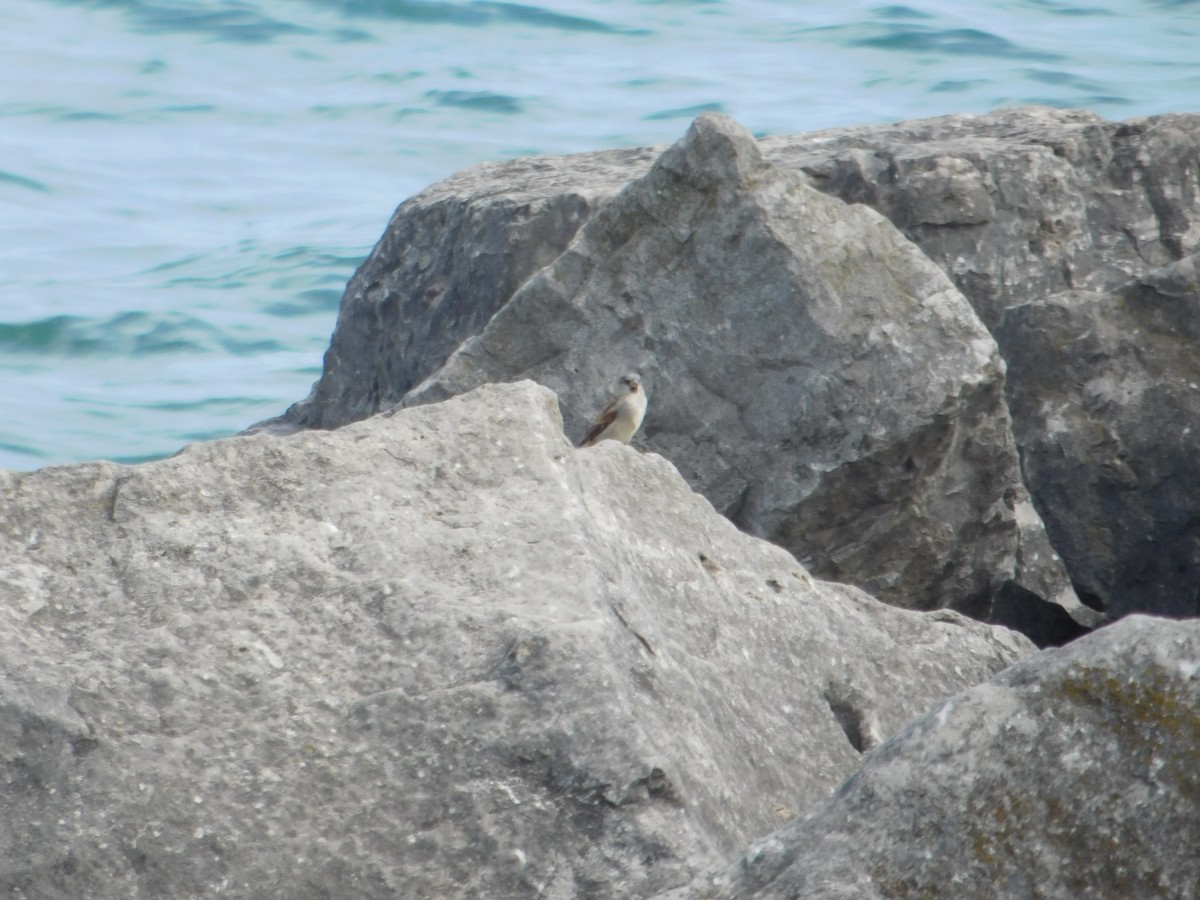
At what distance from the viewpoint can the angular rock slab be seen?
5.25 m

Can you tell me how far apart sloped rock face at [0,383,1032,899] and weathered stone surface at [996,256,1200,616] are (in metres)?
1.92

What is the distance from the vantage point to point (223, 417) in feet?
56.8

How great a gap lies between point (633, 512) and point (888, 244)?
207 cm

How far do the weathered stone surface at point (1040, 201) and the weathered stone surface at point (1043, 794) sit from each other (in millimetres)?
4314

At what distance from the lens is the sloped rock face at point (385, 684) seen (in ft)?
9.73

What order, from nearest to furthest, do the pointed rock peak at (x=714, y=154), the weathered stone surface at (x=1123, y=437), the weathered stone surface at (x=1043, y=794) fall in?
the weathered stone surface at (x=1043, y=794), the weathered stone surface at (x=1123, y=437), the pointed rock peak at (x=714, y=154)

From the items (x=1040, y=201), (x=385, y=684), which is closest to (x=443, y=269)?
(x=1040, y=201)

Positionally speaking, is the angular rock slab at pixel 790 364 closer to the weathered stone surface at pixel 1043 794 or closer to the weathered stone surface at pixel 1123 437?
the weathered stone surface at pixel 1123 437

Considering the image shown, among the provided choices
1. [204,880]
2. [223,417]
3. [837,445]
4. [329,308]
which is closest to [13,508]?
[204,880]

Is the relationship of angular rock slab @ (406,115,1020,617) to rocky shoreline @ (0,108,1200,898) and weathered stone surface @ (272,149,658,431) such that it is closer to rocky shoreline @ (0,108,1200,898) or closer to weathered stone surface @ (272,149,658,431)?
rocky shoreline @ (0,108,1200,898)

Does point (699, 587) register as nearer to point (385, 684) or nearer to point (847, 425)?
point (385, 684)

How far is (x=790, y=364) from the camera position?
535 cm

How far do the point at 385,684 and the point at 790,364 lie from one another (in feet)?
8.41

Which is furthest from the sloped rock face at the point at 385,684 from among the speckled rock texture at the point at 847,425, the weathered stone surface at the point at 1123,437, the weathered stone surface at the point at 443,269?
the weathered stone surface at the point at 443,269
